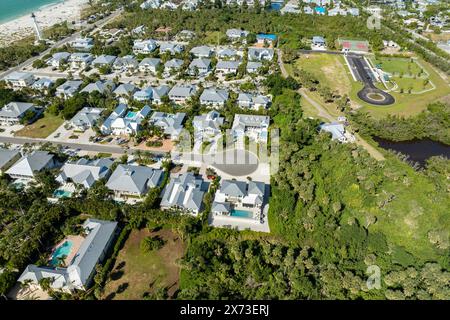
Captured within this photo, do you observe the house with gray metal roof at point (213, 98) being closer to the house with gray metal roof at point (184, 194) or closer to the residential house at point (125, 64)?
the house with gray metal roof at point (184, 194)

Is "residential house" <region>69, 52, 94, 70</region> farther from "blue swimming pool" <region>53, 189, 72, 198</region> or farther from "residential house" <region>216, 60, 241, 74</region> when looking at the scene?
"blue swimming pool" <region>53, 189, 72, 198</region>

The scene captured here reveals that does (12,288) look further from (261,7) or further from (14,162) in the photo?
(261,7)

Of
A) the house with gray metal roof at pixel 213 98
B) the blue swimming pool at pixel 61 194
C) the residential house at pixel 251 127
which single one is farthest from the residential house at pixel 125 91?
the blue swimming pool at pixel 61 194

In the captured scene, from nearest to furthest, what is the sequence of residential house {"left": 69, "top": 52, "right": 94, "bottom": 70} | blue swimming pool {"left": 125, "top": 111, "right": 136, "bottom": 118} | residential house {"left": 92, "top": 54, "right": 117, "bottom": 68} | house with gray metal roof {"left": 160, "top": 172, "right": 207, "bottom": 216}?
house with gray metal roof {"left": 160, "top": 172, "right": 207, "bottom": 216} < blue swimming pool {"left": 125, "top": 111, "right": 136, "bottom": 118} < residential house {"left": 92, "top": 54, "right": 117, "bottom": 68} < residential house {"left": 69, "top": 52, "right": 94, "bottom": 70}

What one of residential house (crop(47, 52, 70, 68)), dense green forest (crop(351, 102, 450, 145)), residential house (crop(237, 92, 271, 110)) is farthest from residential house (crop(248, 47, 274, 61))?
residential house (crop(47, 52, 70, 68))

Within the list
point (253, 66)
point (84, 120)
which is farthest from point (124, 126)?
point (253, 66)
